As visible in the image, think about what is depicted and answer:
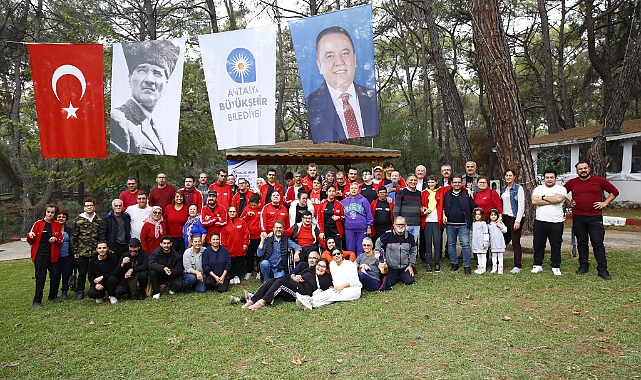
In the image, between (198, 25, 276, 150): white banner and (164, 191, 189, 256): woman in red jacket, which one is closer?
(198, 25, 276, 150): white banner

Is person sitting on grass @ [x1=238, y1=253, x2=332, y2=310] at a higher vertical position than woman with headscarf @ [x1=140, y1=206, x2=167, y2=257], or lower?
lower

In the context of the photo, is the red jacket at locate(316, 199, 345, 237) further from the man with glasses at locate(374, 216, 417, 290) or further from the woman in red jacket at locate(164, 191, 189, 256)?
the woman in red jacket at locate(164, 191, 189, 256)

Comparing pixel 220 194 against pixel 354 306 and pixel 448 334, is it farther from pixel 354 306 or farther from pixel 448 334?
pixel 448 334

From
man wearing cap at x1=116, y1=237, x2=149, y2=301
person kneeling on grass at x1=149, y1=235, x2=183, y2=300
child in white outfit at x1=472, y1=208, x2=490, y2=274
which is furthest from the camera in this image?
child in white outfit at x1=472, y1=208, x2=490, y2=274

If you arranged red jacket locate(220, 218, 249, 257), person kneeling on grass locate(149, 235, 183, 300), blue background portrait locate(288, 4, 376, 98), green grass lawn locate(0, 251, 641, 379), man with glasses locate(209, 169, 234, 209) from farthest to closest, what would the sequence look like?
man with glasses locate(209, 169, 234, 209)
red jacket locate(220, 218, 249, 257)
person kneeling on grass locate(149, 235, 183, 300)
blue background portrait locate(288, 4, 376, 98)
green grass lawn locate(0, 251, 641, 379)

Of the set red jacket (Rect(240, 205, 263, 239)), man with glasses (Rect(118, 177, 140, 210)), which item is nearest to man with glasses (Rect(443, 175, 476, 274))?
red jacket (Rect(240, 205, 263, 239))

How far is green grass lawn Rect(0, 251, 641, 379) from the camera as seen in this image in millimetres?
3645

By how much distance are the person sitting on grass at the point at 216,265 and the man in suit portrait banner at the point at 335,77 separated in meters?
2.40

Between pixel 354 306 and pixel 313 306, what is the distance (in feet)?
1.76

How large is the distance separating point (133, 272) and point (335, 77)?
13.5 ft

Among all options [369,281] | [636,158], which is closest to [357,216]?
[369,281]

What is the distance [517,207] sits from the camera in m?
6.96

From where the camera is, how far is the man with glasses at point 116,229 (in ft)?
21.2

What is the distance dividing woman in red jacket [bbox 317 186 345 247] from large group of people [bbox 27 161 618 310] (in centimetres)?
2
